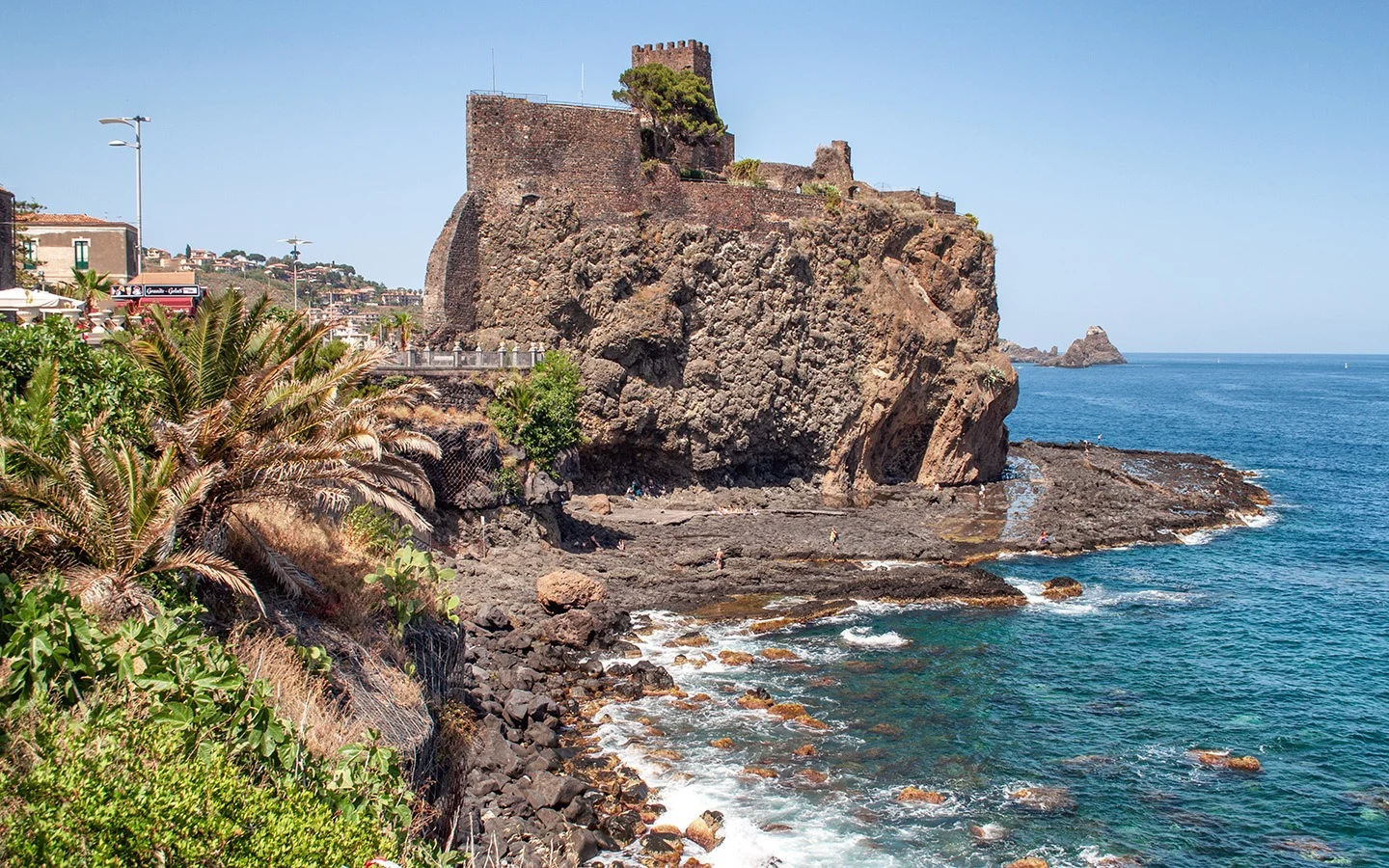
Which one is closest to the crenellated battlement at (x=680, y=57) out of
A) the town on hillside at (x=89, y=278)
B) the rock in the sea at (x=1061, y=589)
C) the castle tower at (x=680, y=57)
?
the castle tower at (x=680, y=57)

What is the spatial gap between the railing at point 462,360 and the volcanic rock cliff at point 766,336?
3934 millimetres

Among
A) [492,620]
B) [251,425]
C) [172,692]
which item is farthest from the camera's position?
[492,620]

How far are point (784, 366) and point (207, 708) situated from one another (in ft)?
134

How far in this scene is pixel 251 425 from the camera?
15.2m

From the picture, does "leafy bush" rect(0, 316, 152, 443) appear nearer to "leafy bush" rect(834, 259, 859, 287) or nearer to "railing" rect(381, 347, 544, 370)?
"railing" rect(381, 347, 544, 370)

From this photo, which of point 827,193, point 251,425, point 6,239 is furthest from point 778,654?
point 6,239

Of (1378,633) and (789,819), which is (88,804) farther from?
(1378,633)

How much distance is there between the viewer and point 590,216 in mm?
45250

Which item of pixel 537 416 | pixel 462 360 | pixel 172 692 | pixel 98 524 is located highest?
pixel 462 360

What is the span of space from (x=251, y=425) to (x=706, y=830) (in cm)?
1086

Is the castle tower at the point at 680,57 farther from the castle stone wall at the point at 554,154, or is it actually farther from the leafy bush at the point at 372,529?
the leafy bush at the point at 372,529

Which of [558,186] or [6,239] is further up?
[558,186]

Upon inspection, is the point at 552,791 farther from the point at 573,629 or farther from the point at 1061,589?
the point at 1061,589

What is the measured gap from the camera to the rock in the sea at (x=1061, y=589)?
37.0 meters
